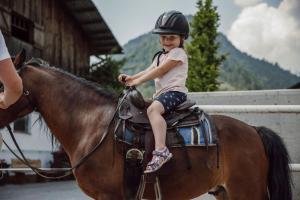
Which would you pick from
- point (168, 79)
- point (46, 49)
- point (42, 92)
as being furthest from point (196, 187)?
point (46, 49)

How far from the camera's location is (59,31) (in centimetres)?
2027

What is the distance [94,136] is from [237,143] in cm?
135

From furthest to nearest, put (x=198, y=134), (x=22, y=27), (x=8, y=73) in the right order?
(x=22, y=27)
(x=198, y=134)
(x=8, y=73)

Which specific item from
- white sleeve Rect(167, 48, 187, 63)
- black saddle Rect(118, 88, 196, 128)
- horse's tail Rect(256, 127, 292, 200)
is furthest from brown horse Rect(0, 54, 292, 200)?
white sleeve Rect(167, 48, 187, 63)

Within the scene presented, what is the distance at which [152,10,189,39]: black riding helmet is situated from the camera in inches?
148

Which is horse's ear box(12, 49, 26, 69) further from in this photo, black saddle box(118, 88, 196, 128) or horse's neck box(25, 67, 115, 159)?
black saddle box(118, 88, 196, 128)

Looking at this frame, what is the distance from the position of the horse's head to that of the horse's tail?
7.45ft

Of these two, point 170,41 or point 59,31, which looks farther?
point 59,31

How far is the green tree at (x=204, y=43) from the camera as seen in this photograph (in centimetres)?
3014

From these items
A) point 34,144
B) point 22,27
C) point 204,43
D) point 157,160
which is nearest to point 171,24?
point 157,160

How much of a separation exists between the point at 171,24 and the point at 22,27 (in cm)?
1597

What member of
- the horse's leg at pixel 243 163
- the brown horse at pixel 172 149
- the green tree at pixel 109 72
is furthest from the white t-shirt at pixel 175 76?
the green tree at pixel 109 72

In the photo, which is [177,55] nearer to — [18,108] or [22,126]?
[18,108]

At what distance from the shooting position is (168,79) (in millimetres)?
3873
